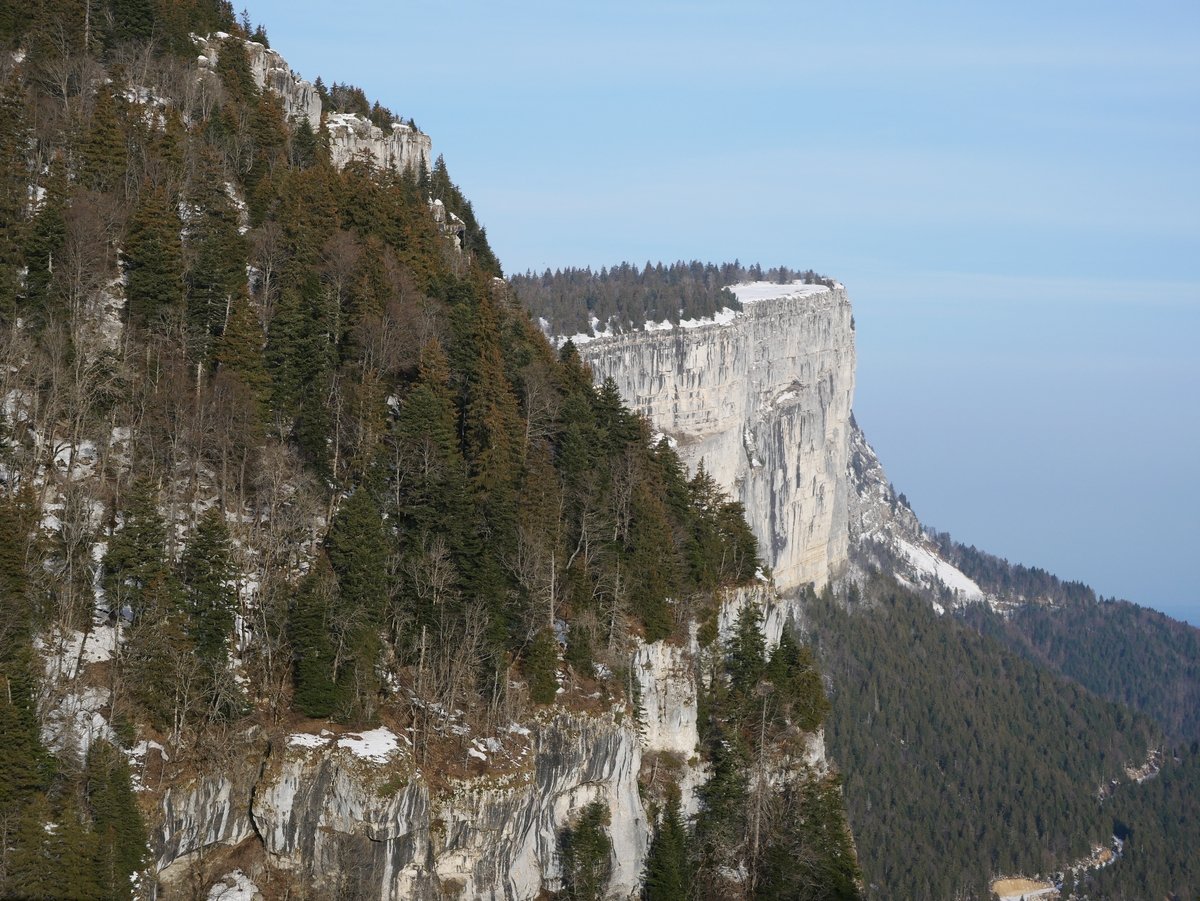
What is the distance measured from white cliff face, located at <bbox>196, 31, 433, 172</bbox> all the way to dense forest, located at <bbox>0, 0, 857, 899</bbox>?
7018 millimetres

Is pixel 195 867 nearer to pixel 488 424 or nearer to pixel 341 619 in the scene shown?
pixel 341 619

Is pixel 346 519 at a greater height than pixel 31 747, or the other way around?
pixel 346 519

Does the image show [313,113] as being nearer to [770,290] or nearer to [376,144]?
[376,144]

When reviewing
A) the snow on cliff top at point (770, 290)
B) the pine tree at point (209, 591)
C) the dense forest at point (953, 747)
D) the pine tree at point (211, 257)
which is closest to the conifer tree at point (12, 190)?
the pine tree at point (211, 257)

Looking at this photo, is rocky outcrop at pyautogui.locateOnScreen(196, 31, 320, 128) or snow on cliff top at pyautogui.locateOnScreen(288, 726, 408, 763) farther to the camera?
rocky outcrop at pyautogui.locateOnScreen(196, 31, 320, 128)

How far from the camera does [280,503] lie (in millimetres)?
62562

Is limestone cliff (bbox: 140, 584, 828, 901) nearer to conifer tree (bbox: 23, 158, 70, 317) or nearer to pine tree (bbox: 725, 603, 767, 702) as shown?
pine tree (bbox: 725, 603, 767, 702)

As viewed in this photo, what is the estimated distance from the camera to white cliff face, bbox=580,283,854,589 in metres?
145

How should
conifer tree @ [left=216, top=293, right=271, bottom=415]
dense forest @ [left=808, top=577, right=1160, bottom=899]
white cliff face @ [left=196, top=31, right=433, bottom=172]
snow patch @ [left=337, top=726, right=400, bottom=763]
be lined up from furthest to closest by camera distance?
dense forest @ [left=808, top=577, right=1160, bottom=899] → white cliff face @ [left=196, top=31, right=433, bottom=172] → conifer tree @ [left=216, top=293, right=271, bottom=415] → snow patch @ [left=337, top=726, right=400, bottom=763]

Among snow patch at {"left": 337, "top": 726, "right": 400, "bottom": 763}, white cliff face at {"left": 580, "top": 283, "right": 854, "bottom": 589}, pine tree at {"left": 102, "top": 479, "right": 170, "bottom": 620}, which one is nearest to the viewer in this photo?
pine tree at {"left": 102, "top": 479, "right": 170, "bottom": 620}

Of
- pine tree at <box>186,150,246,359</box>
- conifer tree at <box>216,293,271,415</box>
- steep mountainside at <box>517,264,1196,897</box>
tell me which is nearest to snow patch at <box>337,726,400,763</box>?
conifer tree at <box>216,293,271,415</box>

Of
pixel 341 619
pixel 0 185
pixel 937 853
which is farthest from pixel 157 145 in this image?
pixel 937 853

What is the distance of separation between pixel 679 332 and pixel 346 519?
88.5 m

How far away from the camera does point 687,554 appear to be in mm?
73938
